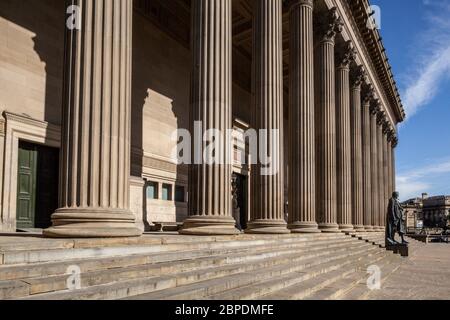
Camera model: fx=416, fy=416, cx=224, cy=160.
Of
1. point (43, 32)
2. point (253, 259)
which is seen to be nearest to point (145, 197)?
point (43, 32)

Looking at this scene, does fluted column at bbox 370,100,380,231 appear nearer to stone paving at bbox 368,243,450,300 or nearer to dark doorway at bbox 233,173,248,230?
dark doorway at bbox 233,173,248,230

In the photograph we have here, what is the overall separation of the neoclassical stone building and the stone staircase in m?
0.88

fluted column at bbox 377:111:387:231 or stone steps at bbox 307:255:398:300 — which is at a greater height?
fluted column at bbox 377:111:387:231

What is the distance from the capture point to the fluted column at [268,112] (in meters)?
14.1

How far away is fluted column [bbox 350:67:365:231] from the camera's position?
26383 mm

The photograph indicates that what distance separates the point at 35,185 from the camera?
14891 mm

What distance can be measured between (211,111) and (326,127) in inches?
430

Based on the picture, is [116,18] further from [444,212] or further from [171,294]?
[444,212]

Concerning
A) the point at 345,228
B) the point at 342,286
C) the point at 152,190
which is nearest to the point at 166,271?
the point at 342,286

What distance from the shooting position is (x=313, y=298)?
7.29 metres

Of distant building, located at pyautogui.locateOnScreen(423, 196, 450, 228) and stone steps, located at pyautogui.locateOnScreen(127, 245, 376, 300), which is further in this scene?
distant building, located at pyautogui.locateOnScreen(423, 196, 450, 228)

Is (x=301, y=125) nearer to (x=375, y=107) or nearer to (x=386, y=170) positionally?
(x=375, y=107)

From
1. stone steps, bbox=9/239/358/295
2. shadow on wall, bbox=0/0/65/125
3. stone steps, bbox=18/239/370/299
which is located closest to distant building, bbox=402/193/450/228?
shadow on wall, bbox=0/0/65/125

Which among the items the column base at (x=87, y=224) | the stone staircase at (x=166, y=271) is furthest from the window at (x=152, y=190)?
the column base at (x=87, y=224)
